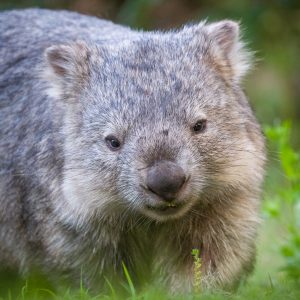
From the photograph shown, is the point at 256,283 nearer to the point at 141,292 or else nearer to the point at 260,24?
the point at 141,292

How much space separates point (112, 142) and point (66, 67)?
0.95 meters

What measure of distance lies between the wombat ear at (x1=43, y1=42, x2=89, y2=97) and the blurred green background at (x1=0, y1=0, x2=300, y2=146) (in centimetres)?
522

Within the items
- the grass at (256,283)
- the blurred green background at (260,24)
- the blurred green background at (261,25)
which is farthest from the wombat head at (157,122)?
the blurred green background at (261,25)

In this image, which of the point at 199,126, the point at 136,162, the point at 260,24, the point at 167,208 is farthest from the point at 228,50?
the point at 260,24

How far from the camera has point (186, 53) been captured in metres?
6.72

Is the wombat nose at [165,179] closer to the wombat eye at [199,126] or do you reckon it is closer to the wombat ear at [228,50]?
the wombat eye at [199,126]

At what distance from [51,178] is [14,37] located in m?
1.70

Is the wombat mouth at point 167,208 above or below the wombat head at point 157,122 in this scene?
below

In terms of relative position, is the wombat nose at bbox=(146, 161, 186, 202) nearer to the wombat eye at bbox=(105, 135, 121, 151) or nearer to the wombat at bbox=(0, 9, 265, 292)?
the wombat at bbox=(0, 9, 265, 292)

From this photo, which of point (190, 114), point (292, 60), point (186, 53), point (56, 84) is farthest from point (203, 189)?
point (292, 60)

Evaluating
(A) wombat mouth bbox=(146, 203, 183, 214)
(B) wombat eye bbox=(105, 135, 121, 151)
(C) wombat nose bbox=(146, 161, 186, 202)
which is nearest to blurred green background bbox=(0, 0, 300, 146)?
(B) wombat eye bbox=(105, 135, 121, 151)

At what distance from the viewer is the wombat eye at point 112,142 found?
6316mm

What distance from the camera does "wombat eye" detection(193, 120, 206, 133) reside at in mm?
6266

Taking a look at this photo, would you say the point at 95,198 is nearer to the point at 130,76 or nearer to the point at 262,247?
the point at 130,76
